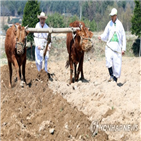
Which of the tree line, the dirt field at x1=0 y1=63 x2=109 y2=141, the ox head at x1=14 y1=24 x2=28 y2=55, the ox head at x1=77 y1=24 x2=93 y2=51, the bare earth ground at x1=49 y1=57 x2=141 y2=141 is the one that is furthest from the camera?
the tree line

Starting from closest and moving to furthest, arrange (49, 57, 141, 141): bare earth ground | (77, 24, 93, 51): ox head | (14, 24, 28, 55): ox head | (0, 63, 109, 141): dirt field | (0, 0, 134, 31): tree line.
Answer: (49, 57, 141, 141): bare earth ground → (0, 63, 109, 141): dirt field → (14, 24, 28, 55): ox head → (77, 24, 93, 51): ox head → (0, 0, 134, 31): tree line

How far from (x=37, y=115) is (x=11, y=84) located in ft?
12.3

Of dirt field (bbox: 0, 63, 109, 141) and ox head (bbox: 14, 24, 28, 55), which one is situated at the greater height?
ox head (bbox: 14, 24, 28, 55)

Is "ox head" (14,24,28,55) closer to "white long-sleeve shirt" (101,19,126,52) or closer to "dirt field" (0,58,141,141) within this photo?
"dirt field" (0,58,141,141)

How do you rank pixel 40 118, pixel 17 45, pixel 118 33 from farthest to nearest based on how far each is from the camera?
pixel 118 33 → pixel 17 45 → pixel 40 118

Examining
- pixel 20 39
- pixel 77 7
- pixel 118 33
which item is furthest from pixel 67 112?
pixel 77 7

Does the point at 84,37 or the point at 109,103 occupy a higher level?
the point at 84,37

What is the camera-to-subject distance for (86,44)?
31.8 ft

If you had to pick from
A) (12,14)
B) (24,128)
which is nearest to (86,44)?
(24,128)

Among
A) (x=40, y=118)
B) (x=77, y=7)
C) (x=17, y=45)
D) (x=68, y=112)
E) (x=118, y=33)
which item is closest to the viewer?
(x=68, y=112)

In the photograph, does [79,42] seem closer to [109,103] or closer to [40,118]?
[109,103]

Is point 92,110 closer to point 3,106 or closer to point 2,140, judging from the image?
point 2,140

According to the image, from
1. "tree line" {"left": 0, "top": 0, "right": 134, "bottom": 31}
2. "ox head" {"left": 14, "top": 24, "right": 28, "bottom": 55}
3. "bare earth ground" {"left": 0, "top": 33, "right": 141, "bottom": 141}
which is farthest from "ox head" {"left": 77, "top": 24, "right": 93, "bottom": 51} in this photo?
"tree line" {"left": 0, "top": 0, "right": 134, "bottom": 31}

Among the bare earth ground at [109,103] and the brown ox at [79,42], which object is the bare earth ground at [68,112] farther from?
the brown ox at [79,42]
